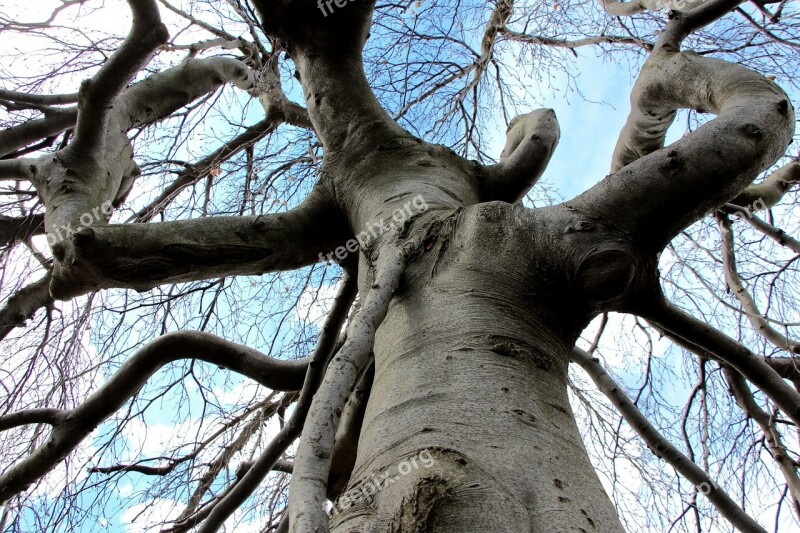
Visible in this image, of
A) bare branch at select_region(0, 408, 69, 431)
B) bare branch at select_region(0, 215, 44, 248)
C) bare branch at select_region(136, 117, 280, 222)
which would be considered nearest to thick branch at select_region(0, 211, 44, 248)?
bare branch at select_region(0, 215, 44, 248)

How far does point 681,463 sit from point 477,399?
1450mm

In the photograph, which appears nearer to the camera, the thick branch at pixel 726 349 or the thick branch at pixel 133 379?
the thick branch at pixel 726 349

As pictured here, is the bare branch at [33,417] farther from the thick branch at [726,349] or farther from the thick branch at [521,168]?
the thick branch at [726,349]

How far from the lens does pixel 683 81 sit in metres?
1.97

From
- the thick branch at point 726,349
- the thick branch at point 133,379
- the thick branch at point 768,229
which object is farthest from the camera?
the thick branch at point 768,229

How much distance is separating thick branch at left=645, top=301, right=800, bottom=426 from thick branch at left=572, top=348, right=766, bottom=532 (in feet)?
1.18

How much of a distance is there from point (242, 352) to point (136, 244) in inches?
25.0

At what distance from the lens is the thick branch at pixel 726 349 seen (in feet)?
5.31

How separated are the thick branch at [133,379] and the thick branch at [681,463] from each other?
1.25 m

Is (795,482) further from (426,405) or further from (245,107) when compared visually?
(245,107)

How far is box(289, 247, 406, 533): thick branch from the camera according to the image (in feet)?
2.56

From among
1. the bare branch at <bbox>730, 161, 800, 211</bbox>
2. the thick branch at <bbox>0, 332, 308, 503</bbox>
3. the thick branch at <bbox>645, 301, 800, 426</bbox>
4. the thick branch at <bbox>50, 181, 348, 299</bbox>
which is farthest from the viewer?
the bare branch at <bbox>730, 161, 800, 211</bbox>

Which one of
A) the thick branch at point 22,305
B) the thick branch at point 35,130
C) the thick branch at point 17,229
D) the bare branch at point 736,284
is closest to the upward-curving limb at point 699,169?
the bare branch at point 736,284

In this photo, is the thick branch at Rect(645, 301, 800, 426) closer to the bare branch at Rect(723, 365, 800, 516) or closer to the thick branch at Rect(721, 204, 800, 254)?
the bare branch at Rect(723, 365, 800, 516)
